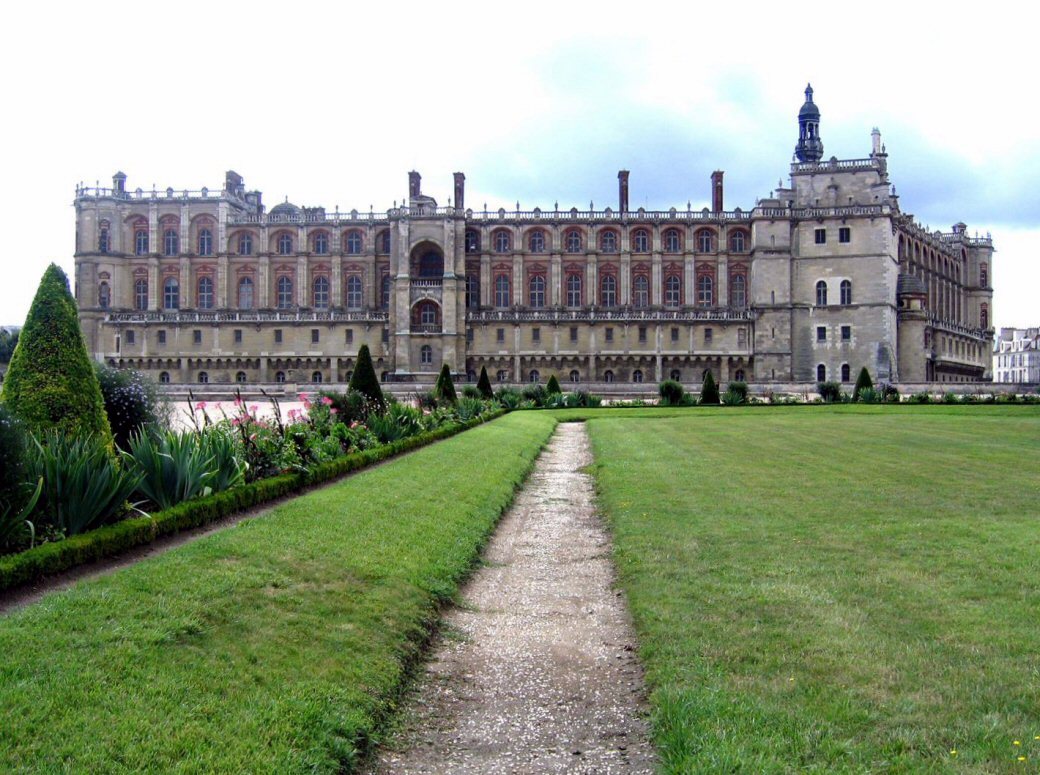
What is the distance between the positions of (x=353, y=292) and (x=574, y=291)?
17.5 m

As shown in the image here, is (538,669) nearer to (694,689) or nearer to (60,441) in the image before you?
(694,689)

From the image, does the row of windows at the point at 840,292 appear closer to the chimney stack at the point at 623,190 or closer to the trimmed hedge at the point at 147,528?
the chimney stack at the point at 623,190

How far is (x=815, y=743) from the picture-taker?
514cm

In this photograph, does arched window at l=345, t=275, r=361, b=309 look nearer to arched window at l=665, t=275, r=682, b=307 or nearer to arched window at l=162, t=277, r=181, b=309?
arched window at l=162, t=277, r=181, b=309

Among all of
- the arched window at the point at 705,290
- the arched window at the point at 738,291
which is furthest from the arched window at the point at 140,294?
the arched window at the point at 738,291

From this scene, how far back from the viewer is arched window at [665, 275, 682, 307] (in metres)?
72.2

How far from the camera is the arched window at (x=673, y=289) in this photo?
72188 mm

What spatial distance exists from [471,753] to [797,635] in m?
2.78

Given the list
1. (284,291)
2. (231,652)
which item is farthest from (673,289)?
(231,652)

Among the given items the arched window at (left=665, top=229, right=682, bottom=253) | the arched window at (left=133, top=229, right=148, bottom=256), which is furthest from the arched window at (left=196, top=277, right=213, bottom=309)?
the arched window at (left=665, top=229, right=682, bottom=253)

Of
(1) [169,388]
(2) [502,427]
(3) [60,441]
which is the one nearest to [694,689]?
(3) [60,441]

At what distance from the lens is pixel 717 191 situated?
74.4 m

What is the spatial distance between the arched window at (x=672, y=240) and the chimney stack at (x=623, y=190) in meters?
3.99

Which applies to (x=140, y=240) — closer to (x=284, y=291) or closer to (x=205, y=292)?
(x=205, y=292)
